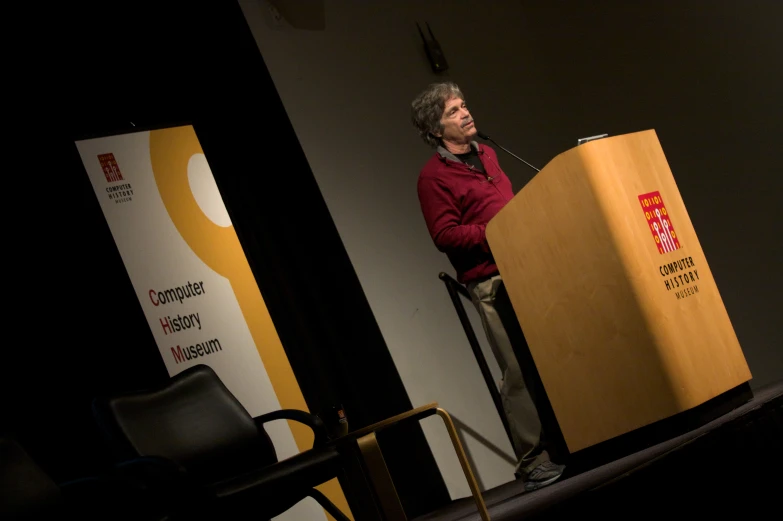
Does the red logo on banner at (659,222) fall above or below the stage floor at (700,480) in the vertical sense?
above

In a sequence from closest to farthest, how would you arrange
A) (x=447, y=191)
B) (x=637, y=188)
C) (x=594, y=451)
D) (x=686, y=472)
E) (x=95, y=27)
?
(x=686, y=472) → (x=637, y=188) → (x=594, y=451) → (x=447, y=191) → (x=95, y=27)

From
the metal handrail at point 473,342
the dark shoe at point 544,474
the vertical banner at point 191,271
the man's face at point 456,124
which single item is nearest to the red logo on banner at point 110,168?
the vertical banner at point 191,271

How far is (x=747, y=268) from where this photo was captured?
4.68m

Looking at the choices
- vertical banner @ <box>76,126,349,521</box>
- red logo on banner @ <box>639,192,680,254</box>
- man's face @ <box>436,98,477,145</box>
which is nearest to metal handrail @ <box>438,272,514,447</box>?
vertical banner @ <box>76,126,349,521</box>

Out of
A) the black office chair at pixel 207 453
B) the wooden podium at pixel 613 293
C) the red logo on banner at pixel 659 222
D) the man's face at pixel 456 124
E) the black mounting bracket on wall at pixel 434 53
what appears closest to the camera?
the black office chair at pixel 207 453

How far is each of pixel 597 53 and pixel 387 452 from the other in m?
2.71

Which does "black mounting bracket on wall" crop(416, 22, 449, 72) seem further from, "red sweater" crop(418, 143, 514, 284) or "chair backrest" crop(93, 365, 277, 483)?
"chair backrest" crop(93, 365, 277, 483)

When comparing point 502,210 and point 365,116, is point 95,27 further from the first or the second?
point 502,210

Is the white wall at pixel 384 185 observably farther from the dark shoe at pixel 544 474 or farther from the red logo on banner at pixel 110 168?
the dark shoe at pixel 544 474

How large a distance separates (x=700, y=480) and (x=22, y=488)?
1779 millimetres

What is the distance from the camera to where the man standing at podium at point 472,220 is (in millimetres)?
3070

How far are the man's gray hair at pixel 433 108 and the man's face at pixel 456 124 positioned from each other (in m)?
0.02

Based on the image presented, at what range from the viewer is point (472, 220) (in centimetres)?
318

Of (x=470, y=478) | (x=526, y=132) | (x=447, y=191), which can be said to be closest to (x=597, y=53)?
(x=526, y=132)
